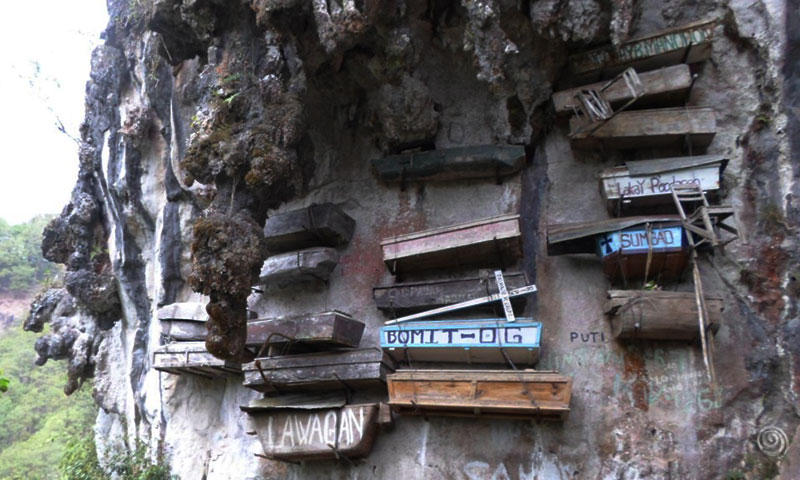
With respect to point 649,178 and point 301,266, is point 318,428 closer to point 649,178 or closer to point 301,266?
point 301,266

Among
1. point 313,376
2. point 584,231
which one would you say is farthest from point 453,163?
point 313,376

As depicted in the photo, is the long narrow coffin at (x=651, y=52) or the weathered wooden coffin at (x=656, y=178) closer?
the weathered wooden coffin at (x=656, y=178)

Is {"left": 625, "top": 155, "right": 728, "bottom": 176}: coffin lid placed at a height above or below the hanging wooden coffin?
above

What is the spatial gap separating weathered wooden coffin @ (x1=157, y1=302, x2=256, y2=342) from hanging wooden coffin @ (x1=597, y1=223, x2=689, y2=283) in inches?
192

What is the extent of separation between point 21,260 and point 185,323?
91.0ft

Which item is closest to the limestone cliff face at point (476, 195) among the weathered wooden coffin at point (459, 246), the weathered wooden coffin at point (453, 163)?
the weathered wooden coffin at point (453, 163)

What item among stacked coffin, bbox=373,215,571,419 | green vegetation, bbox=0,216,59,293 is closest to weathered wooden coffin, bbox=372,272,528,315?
stacked coffin, bbox=373,215,571,419

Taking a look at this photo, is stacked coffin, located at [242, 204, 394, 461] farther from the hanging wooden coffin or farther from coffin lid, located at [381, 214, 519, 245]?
the hanging wooden coffin

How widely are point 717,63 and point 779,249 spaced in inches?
83.2

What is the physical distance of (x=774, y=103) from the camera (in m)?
5.71

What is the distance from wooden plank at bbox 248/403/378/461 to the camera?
583 centimetres

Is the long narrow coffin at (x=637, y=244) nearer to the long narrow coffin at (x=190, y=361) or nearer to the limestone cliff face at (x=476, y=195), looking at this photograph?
the limestone cliff face at (x=476, y=195)

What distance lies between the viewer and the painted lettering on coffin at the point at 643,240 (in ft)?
17.6

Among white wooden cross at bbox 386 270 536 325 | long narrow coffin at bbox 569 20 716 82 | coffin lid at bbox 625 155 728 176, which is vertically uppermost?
long narrow coffin at bbox 569 20 716 82
